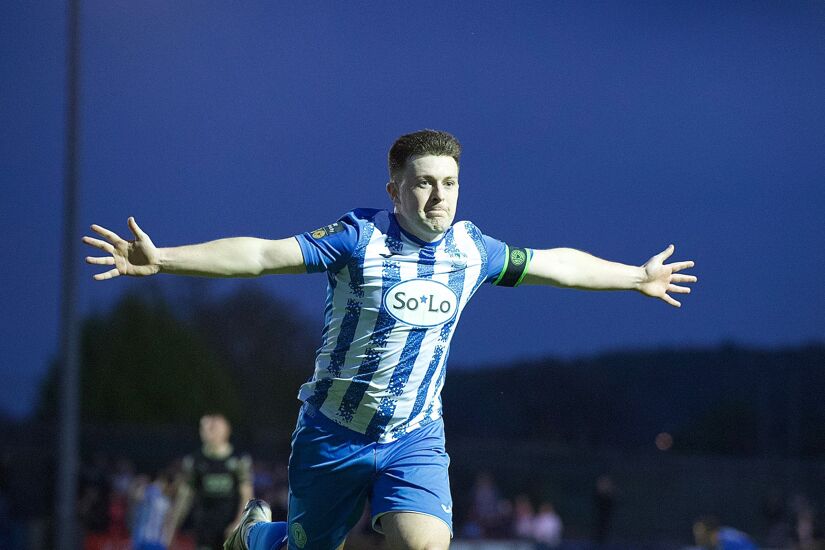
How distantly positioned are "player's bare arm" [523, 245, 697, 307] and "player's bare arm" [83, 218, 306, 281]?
1.39 meters

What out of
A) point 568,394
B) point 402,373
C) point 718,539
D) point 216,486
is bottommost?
point 718,539

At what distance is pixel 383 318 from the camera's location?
5.19 metres

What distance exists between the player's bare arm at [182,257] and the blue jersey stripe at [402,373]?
706 millimetres

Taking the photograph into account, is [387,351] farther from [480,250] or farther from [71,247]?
[71,247]

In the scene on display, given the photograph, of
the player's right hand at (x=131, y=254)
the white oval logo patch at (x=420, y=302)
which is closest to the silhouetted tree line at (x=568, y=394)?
the white oval logo patch at (x=420, y=302)

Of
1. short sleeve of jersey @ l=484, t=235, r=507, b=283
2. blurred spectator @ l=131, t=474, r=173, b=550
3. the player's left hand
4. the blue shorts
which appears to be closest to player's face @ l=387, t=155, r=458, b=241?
short sleeve of jersey @ l=484, t=235, r=507, b=283

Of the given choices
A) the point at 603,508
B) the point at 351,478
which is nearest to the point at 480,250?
the point at 351,478

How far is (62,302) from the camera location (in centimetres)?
1343

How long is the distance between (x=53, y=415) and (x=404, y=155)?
32226 mm

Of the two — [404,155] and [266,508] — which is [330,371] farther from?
[266,508]

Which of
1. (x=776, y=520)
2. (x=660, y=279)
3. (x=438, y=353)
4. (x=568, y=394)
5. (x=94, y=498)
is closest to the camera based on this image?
(x=438, y=353)

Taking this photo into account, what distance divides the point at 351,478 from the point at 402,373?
551 mm

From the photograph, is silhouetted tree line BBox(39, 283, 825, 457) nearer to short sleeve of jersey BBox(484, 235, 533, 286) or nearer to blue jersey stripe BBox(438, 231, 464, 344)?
short sleeve of jersey BBox(484, 235, 533, 286)

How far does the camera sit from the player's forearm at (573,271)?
18.4 ft
